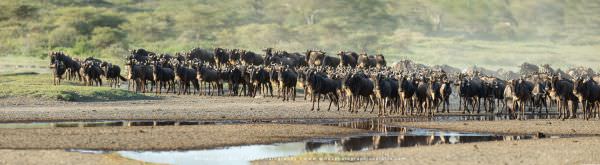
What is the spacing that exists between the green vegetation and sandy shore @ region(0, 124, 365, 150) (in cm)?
4193

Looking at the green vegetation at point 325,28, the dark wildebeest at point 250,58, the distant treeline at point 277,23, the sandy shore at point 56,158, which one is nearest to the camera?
the sandy shore at point 56,158

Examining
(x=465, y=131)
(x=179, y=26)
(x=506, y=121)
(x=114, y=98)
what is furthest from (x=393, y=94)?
(x=179, y=26)

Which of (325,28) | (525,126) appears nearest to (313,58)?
(525,126)

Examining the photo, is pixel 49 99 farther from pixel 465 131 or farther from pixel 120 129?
pixel 465 131

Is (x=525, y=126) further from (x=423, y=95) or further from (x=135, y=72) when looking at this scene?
(x=135, y=72)

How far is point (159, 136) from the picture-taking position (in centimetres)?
2678

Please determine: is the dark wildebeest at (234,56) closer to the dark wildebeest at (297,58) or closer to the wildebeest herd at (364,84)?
the wildebeest herd at (364,84)

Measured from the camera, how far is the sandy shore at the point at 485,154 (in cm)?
2202

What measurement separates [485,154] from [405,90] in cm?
1393

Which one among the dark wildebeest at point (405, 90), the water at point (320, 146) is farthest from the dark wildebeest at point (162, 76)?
the water at point (320, 146)

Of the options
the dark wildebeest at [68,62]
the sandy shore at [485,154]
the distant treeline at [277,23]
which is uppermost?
the distant treeline at [277,23]

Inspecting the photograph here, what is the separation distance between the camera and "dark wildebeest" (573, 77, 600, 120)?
34.9m

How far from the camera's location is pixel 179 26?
97625mm

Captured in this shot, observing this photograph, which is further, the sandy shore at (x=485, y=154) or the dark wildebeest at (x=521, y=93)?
the dark wildebeest at (x=521, y=93)
